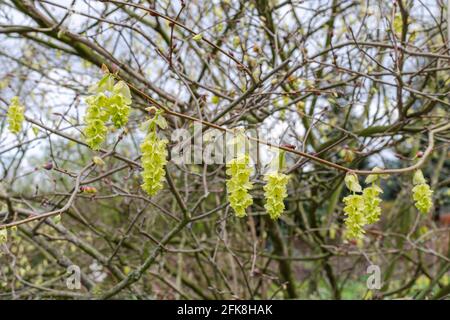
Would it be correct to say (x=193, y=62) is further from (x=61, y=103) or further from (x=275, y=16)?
(x=61, y=103)

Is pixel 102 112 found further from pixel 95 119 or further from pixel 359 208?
pixel 359 208

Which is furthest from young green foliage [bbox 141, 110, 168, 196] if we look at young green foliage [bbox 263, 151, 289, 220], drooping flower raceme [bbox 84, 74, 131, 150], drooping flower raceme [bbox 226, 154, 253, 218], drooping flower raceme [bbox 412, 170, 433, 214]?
drooping flower raceme [bbox 412, 170, 433, 214]

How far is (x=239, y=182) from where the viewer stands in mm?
1756

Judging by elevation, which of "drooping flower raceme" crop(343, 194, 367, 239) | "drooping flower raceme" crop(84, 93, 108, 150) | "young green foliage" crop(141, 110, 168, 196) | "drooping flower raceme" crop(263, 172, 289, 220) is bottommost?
"drooping flower raceme" crop(343, 194, 367, 239)

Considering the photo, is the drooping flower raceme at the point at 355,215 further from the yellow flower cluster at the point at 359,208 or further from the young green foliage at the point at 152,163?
the young green foliage at the point at 152,163

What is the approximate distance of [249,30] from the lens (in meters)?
4.42

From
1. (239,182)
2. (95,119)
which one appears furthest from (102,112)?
(239,182)

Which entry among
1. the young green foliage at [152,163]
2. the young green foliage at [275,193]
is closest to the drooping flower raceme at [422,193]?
the young green foliage at [275,193]

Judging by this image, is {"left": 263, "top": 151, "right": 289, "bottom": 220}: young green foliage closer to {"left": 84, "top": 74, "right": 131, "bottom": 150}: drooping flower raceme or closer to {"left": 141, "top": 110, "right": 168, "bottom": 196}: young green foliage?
{"left": 141, "top": 110, "right": 168, "bottom": 196}: young green foliage

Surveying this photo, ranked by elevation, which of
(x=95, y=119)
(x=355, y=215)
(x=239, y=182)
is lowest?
(x=355, y=215)

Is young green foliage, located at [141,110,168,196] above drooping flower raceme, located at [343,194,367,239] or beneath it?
above

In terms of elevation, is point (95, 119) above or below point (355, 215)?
above

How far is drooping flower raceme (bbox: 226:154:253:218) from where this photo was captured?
5.74 ft
